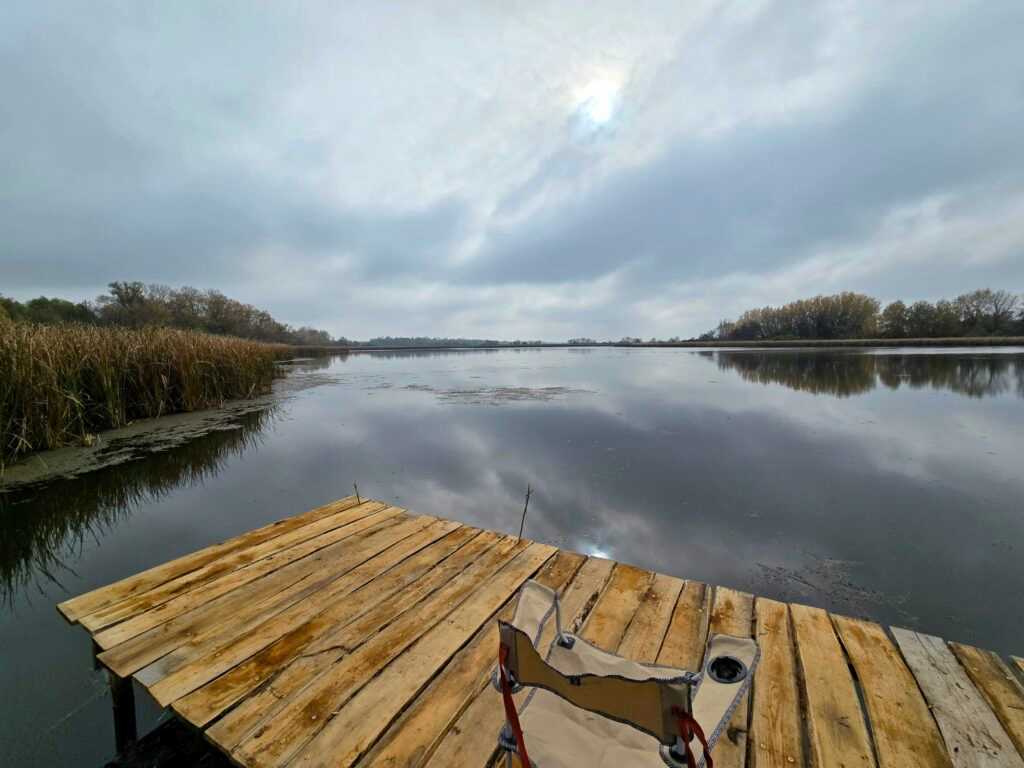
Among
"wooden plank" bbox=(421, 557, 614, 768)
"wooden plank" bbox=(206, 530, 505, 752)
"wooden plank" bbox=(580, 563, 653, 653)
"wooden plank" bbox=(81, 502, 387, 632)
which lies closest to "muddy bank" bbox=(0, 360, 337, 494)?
"wooden plank" bbox=(81, 502, 387, 632)

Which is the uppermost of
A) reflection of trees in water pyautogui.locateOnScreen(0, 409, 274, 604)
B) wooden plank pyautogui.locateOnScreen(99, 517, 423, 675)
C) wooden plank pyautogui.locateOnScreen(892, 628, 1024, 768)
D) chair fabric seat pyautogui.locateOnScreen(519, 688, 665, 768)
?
chair fabric seat pyautogui.locateOnScreen(519, 688, 665, 768)

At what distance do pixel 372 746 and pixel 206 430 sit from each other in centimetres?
837

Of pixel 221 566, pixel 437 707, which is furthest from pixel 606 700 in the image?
pixel 221 566

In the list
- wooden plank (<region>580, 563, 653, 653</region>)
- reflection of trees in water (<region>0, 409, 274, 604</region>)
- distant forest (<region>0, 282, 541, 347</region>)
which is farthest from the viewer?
distant forest (<region>0, 282, 541, 347</region>)

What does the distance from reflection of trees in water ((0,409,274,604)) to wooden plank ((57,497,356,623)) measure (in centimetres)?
126

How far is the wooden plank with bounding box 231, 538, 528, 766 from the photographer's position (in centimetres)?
134

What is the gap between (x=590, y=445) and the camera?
6.93 meters

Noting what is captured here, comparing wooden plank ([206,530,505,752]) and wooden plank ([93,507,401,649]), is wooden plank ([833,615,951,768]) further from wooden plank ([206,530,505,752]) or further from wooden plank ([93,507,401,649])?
wooden plank ([93,507,401,649])

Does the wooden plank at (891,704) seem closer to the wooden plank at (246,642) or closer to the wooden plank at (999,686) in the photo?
the wooden plank at (999,686)

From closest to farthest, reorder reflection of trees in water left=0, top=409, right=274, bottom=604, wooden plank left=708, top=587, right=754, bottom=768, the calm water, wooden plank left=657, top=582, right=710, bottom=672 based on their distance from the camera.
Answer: wooden plank left=708, top=587, right=754, bottom=768
wooden plank left=657, top=582, right=710, bottom=672
the calm water
reflection of trees in water left=0, top=409, right=274, bottom=604

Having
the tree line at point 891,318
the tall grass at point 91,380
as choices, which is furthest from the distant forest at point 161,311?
the tree line at point 891,318

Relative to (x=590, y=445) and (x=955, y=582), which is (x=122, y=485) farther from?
(x=955, y=582)

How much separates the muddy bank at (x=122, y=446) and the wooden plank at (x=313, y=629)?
5.26 metres

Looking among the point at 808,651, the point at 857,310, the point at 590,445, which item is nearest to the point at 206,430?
the point at 590,445
